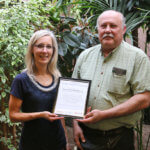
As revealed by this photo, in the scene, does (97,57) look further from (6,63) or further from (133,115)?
(6,63)

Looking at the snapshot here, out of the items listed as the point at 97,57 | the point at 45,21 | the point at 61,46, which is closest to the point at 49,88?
the point at 97,57

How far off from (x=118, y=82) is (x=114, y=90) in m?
0.06

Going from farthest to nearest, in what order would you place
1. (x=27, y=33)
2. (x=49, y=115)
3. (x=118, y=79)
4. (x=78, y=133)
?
1. (x=27, y=33)
2. (x=78, y=133)
3. (x=118, y=79)
4. (x=49, y=115)

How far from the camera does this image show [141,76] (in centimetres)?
140

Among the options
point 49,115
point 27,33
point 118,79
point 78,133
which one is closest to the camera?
point 49,115

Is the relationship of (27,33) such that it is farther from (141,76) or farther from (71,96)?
(141,76)

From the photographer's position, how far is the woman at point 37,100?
1424 millimetres

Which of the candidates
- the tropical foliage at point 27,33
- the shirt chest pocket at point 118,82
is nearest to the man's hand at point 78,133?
the shirt chest pocket at point 118,82

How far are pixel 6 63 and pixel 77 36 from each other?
110 centimetres

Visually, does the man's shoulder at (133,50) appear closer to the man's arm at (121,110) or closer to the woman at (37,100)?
the man's arm at (121,110)

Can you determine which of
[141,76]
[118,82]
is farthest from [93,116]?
[141,76]

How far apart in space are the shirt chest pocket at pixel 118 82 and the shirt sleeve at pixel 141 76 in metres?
0.06

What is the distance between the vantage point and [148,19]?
Result: 6.74ft

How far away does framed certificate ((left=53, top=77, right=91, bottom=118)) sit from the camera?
1438 millimetres
